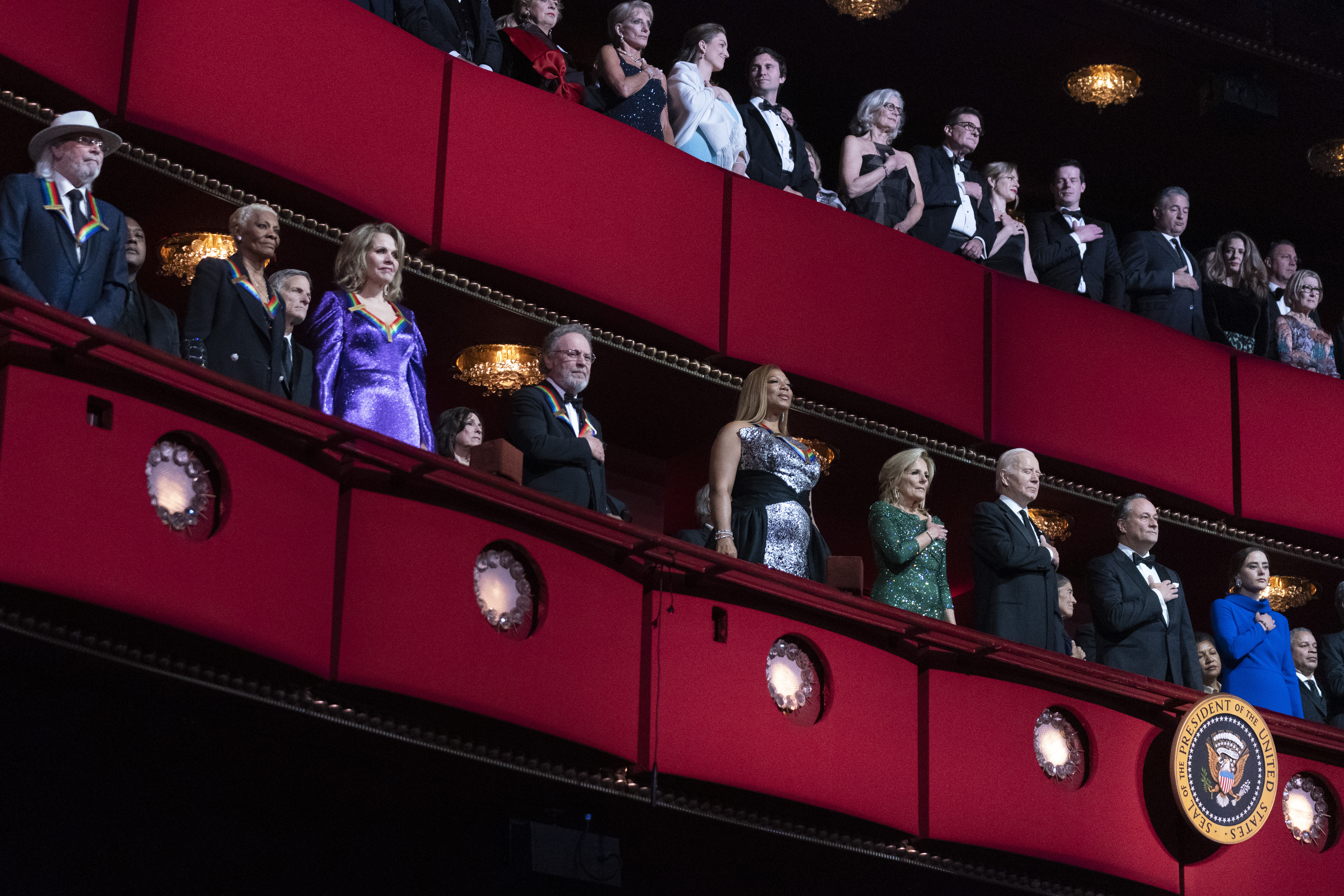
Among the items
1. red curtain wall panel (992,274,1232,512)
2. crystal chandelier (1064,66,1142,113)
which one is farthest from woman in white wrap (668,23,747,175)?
crystal chandelier (1064,66,1142,113)

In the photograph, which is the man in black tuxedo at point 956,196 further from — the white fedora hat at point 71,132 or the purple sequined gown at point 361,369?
the white fedora hat at point 71,132

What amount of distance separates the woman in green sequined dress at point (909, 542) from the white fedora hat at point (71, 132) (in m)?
3.16

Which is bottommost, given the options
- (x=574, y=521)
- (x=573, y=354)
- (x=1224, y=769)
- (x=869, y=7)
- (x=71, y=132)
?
(x=1224, y=769)

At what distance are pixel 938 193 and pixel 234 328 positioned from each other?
173 inches

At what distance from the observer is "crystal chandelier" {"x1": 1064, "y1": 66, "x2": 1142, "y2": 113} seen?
12078 mm

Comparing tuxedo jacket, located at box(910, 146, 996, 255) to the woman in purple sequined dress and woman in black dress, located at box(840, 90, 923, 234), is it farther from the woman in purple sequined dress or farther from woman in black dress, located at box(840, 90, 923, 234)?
the woman in purple sequined dress

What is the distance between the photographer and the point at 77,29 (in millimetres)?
7859

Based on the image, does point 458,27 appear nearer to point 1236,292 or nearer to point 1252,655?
point 1252,655

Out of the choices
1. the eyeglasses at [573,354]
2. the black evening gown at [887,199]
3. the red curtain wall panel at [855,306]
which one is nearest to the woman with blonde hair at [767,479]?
the eyeglasses at [573,354]

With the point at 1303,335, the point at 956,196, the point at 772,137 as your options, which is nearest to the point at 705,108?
the point at 772,137

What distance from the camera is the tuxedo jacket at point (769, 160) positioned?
9969mm

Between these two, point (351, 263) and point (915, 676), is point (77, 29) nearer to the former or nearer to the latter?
point (351, 263)

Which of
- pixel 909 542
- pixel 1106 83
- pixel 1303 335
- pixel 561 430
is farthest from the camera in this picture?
pixel 1106 83

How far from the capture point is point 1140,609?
8.91 metres
